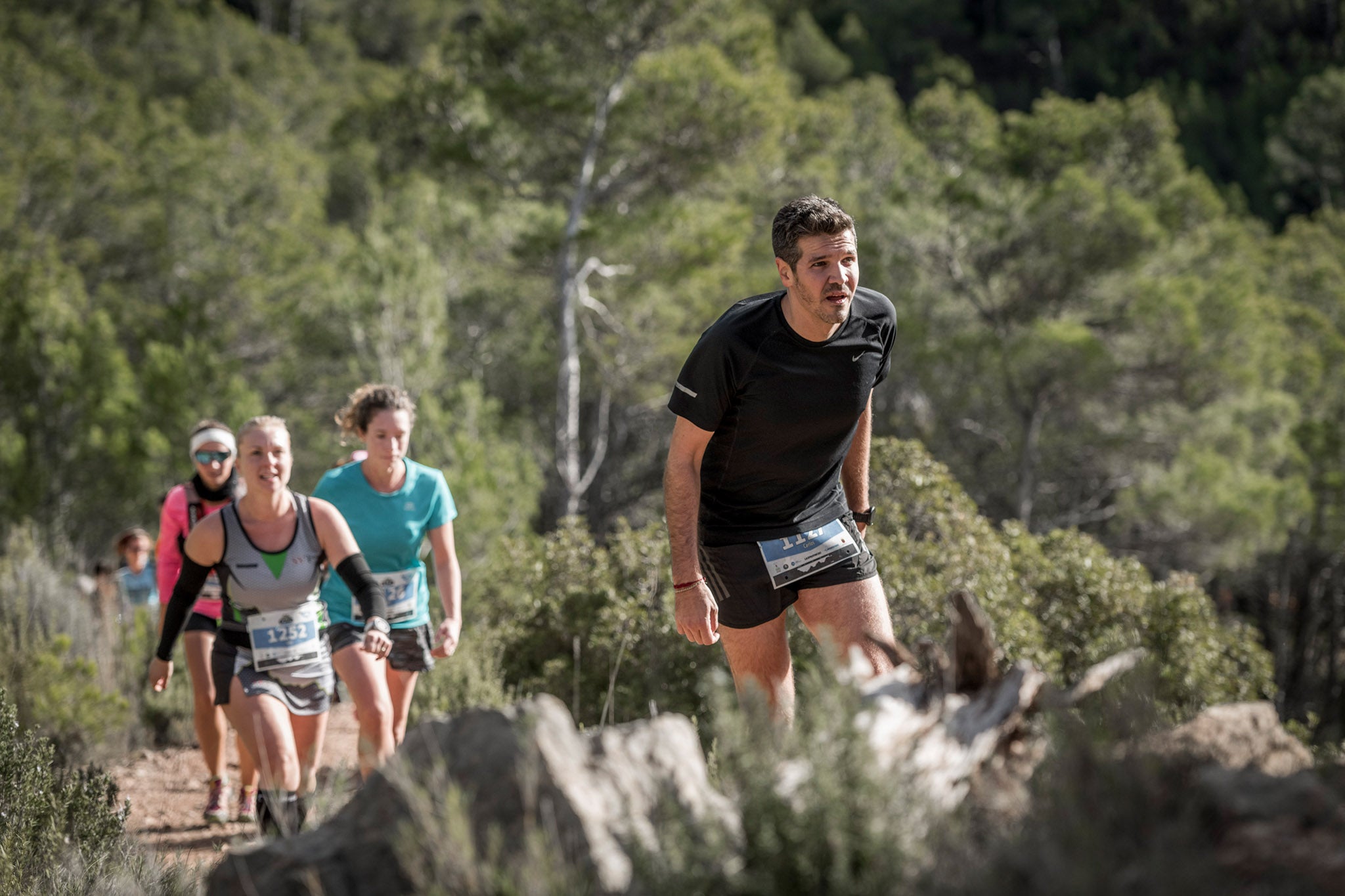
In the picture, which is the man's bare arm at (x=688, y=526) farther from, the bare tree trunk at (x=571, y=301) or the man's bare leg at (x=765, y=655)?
the bare tree trunk at (x=571, y=301)

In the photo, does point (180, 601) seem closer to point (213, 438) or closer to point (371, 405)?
point (371, 405)

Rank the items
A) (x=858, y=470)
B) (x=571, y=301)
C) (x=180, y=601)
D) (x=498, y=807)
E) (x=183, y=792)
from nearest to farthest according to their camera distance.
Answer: (x=498, y=807) → (x=858, y=470) → (x=180, y=601) → (x=183, y=792) → (x=571, y=301)

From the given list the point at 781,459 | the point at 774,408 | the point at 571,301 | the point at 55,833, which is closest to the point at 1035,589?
the point at 781,459

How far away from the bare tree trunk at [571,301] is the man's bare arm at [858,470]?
40.7 ft

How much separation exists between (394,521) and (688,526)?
4.80ft

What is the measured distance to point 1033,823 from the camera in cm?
172

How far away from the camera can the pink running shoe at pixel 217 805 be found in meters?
4.64

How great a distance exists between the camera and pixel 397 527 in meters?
4.01

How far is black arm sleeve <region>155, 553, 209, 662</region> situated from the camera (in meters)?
3.68

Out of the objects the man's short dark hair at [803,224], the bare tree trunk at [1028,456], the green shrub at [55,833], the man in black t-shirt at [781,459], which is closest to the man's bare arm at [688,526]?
the man in black t-shirt at [781,459]

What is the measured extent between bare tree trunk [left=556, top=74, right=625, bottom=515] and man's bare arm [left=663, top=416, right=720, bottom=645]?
12813 millimetres

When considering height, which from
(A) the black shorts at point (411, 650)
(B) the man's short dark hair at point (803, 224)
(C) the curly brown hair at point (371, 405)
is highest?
(B) the man's short dark hair at point (803, 224)

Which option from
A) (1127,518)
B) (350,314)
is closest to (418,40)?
(350,314)

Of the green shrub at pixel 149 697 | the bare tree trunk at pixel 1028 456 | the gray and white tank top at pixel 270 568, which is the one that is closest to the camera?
the gray and white tank top at pixel 270 568
